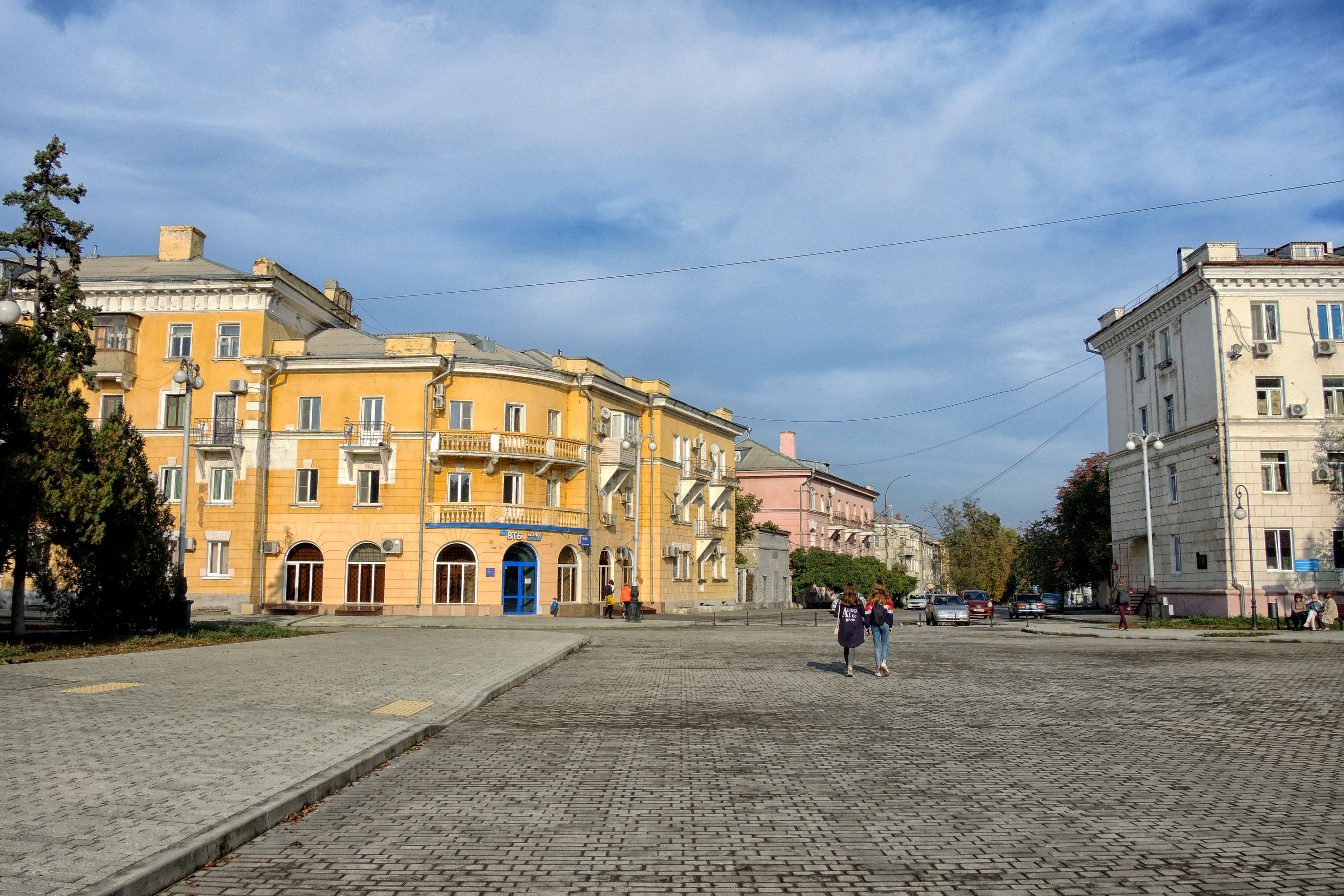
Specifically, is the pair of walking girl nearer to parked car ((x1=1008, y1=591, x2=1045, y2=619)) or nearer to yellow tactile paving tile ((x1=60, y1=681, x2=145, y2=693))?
yellow tactile paving tile ((x1=60, y1=681, x2=145, y2=693))

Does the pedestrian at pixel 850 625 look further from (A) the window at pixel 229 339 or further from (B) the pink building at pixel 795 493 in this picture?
(B) the pink building at pixel 795 493

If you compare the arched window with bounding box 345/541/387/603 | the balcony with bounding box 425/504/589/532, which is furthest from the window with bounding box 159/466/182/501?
the balcony with bounding box 425/504/589/532

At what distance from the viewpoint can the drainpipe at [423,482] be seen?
40.0 m

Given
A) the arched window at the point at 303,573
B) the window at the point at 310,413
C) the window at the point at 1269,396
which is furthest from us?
the window at the point at 310,413

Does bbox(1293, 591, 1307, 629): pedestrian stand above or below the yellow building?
below

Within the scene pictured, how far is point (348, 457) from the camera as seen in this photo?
4088cm

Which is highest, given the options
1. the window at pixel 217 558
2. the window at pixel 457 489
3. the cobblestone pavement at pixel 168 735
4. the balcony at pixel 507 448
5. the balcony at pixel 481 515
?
the balcony at pixel 507 448

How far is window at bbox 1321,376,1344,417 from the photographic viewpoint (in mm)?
36281

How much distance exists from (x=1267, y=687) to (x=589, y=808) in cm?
1258

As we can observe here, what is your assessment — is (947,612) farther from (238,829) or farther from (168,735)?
(238,829)

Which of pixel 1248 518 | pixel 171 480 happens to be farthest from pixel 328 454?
pixel 1248 518

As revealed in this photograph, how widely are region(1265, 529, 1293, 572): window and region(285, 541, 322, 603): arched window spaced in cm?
3611

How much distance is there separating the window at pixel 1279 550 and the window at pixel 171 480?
41.9 m

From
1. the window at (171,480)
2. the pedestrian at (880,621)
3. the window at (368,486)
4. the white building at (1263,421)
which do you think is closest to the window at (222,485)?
the window at (171,480)
